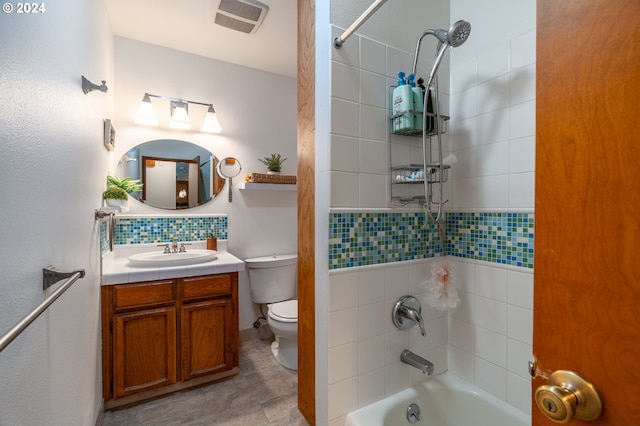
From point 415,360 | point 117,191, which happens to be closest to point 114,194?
point 117,191

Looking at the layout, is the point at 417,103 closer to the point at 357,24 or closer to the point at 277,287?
the point at 357,24

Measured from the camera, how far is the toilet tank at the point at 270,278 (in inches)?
95.3

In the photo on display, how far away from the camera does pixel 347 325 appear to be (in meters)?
1.20

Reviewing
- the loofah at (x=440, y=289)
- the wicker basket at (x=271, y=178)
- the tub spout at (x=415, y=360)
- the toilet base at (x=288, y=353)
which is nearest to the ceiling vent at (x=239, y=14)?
the wicker basket at (x=271, y=178)

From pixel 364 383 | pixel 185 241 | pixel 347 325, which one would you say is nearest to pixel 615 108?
pixel 347 325

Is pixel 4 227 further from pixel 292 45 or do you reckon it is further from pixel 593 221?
pixel 292 45

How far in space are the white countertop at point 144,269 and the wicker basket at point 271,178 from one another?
2.34ft

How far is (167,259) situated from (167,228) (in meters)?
0.48

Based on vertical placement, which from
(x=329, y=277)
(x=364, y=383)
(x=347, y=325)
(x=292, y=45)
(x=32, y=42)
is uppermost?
(x=292, y=45)

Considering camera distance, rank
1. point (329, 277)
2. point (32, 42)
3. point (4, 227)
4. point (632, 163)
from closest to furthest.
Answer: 1. point (632, 163)
2. point (4, 227)
3. point (32, 42)
4. point (329, 277)

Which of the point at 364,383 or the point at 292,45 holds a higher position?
the point at 292,45

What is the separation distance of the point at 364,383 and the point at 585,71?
1293mm

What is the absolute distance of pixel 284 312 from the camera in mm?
2064

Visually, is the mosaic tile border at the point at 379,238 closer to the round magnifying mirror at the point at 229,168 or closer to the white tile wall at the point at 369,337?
the white tile wall at the point at 369,337
